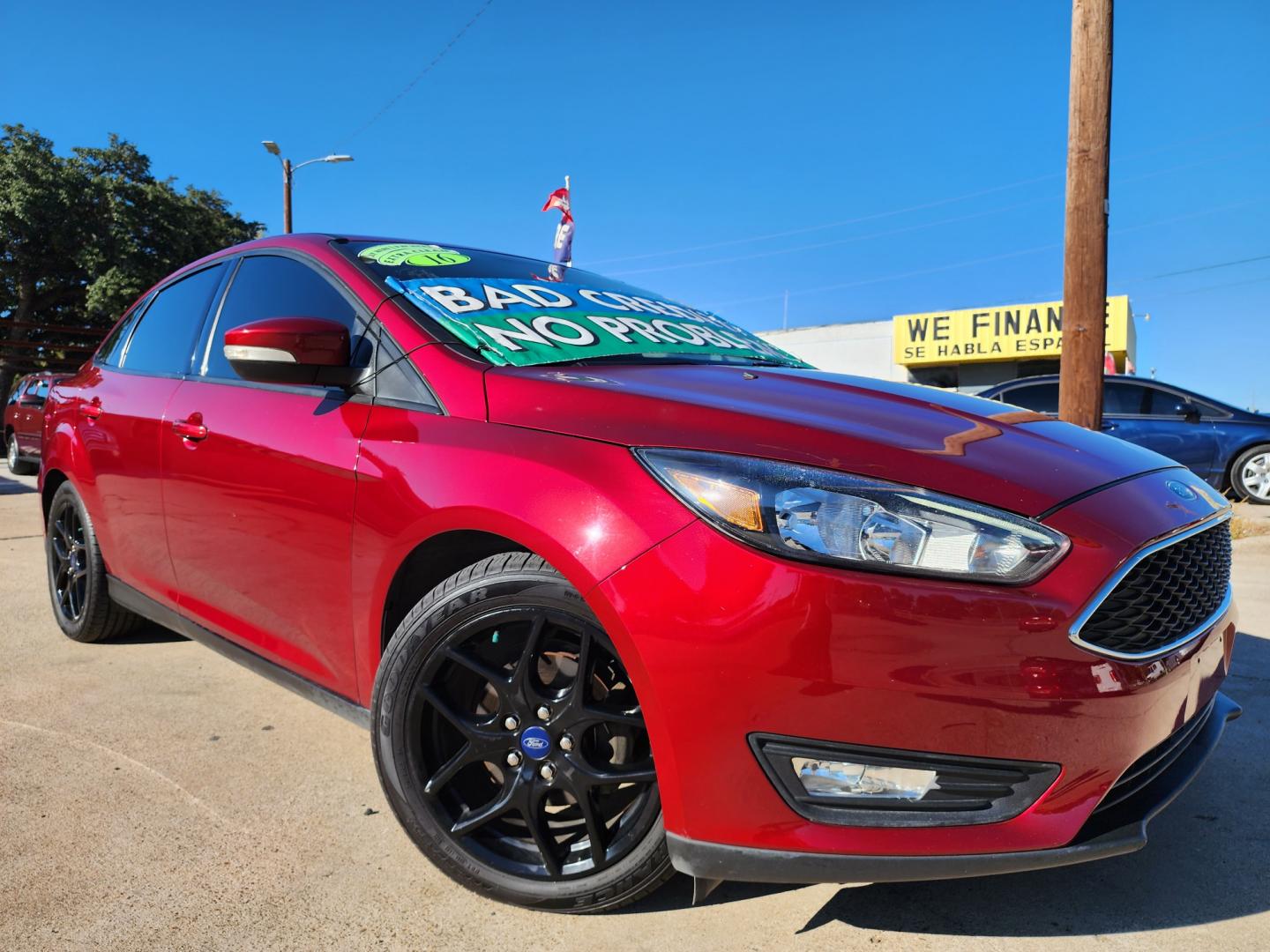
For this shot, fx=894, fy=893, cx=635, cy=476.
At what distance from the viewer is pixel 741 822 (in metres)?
1.51

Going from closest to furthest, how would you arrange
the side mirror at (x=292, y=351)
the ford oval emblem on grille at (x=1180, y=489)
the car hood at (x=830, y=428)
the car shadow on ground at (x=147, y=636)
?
the car hood at (x=830, y=428) < the ford oval emblem on grille at (x=1180, y=489) < the side mirror at (x=292, y=351) < the car shadow on ground at (x=147, y=636)

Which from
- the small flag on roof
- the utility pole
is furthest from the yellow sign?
the utility pole

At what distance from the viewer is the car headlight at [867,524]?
4.75ft

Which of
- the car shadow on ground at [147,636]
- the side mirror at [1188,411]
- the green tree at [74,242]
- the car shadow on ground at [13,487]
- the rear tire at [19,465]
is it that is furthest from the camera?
the green tree at [74,242]

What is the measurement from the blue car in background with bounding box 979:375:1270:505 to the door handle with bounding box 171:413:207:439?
7.93 metres

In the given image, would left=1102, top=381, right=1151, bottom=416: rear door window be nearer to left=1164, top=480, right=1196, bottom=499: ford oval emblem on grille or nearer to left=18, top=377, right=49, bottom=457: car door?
left=1164, top=480, right=1196, bottom=499: ford oval emblem on grille

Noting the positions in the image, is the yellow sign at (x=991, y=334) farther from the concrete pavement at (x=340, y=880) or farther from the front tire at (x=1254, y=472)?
the concrete pavement at (x=340, y=880)

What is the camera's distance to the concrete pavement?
1.71m

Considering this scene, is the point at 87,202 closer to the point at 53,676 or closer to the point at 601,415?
the point at 53,676

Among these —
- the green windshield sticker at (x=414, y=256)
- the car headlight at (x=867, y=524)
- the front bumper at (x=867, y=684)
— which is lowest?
the front bumper at (x=867, y=684)

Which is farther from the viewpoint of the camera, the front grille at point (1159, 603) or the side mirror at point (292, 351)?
the side mirror at point (292, 351)

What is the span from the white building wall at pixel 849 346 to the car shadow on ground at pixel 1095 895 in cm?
2559

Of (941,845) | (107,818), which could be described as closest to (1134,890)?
(941,845)

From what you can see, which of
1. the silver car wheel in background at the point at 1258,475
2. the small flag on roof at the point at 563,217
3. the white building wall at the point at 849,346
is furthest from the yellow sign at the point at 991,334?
the small flag on roof at the point at 563,217
